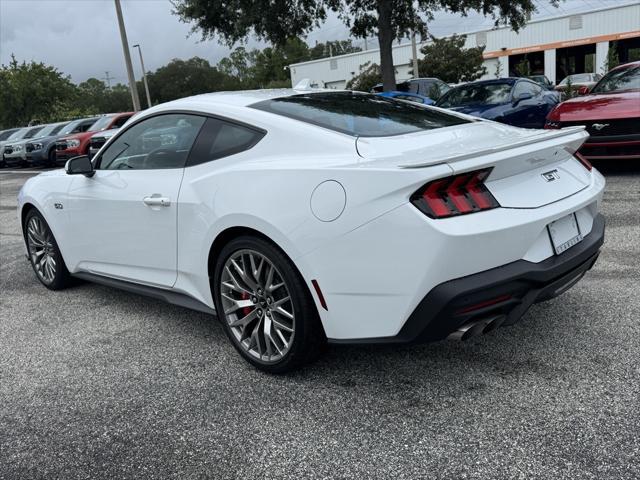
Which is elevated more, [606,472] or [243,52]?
[243,52]

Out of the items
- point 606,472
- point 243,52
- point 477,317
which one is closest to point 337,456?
point 477,317

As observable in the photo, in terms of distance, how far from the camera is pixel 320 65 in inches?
2109

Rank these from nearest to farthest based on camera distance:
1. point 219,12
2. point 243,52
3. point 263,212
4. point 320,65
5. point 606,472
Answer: point 606,472, point 263,212, point 219,12, point 320,65, point 243,52

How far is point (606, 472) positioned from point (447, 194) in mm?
1210

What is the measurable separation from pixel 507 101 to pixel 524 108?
0.33 m

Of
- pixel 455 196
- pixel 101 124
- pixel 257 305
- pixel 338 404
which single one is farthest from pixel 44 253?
pixel 101 124

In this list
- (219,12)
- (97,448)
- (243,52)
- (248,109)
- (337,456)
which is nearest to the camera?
(337,456)

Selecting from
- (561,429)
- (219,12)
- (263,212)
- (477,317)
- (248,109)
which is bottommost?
(561,429)

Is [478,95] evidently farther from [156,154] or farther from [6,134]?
[6,134]

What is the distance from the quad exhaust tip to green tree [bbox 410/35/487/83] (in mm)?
38948

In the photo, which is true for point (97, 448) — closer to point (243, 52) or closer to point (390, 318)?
point (390, 318)

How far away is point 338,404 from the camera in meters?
2.88

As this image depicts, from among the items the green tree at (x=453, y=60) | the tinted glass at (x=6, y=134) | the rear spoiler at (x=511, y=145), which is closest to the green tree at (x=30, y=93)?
the tinted glass at (x=6, y=134)

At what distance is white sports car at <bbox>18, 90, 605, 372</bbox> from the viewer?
2.51 meters
